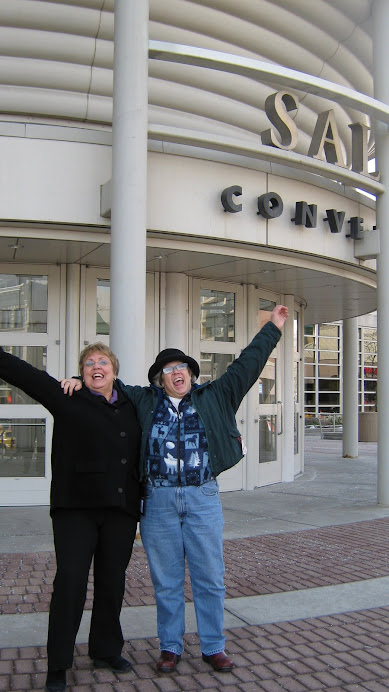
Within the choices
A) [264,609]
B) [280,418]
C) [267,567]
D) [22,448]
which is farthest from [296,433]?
[264,609]

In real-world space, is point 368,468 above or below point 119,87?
below

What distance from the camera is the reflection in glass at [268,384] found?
11.4 m

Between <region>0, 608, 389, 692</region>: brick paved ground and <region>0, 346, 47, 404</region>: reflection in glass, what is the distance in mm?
5177

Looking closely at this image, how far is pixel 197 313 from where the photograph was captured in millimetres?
10336

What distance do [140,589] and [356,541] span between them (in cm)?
267

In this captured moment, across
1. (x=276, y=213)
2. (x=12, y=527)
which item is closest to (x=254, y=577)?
(x=12, y=527)

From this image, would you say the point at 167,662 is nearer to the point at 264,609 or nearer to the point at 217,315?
the point at 264,609

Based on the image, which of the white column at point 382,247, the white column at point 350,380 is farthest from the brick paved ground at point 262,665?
the white column at point 350,380

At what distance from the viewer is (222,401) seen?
4059 millimetres

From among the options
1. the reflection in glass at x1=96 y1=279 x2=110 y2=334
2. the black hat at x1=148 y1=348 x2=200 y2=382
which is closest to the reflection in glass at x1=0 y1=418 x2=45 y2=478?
the reflection in glass at x1=96 y1=279 x2=110 y2=334

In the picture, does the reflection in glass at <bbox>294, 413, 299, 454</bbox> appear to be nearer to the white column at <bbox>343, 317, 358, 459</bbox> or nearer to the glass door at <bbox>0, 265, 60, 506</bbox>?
the white column at <bbox>343, 317, 358, 459</bbox>

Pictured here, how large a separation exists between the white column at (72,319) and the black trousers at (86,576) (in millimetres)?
5446

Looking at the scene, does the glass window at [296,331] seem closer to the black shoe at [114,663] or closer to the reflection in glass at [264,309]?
the reflection in glass at [264,309]

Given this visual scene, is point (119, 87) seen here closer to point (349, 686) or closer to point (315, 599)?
point (315, 599)
